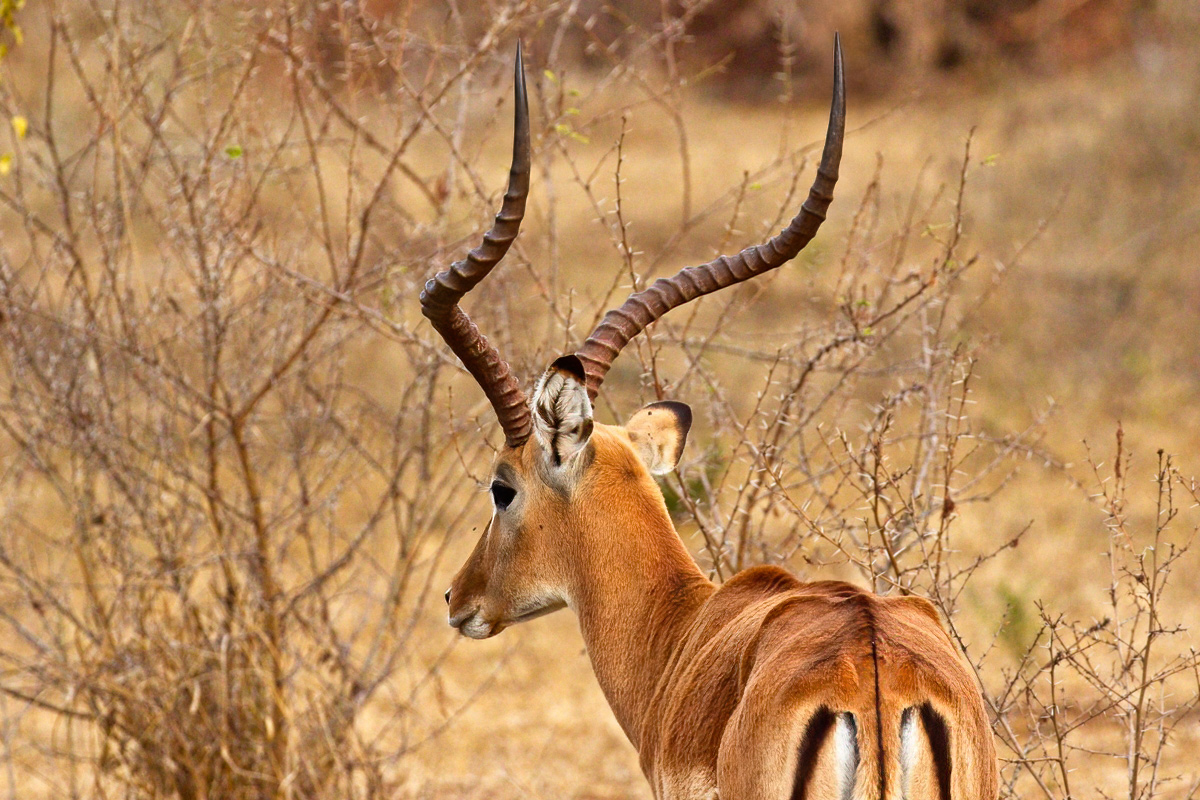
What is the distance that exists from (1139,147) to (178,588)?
48.6 ft

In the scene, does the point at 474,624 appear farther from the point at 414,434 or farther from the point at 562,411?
the point at 414,434

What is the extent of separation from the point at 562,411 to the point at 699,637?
73cm

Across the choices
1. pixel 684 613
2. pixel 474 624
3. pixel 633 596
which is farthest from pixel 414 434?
pixel 684 613

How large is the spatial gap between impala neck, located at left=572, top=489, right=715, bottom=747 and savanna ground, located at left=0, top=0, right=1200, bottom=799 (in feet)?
1.39

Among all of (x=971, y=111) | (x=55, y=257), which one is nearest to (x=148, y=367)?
(x=55, y=257)

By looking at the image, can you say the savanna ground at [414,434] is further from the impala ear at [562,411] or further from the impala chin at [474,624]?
the impala ear at [562,411]

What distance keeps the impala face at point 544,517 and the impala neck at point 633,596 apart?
42 mm

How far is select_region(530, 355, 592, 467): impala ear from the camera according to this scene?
142 inches

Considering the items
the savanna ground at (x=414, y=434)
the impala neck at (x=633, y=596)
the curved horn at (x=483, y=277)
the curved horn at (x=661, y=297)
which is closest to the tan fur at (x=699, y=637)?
the impala neck at (x=633, y=596)

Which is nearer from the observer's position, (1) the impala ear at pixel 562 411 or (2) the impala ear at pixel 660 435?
(1) the impala ear at pixel 562 411

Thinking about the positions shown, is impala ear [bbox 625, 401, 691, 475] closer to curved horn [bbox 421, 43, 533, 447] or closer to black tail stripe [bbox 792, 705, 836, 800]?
curved horn [bbox 421, 43, 533, 447]

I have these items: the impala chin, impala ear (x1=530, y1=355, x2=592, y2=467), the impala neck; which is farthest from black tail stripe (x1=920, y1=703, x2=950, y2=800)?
the impala chin

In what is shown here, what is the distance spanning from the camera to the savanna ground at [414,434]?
5488 mm

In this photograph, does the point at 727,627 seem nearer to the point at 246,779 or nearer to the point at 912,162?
the point at 246,779
